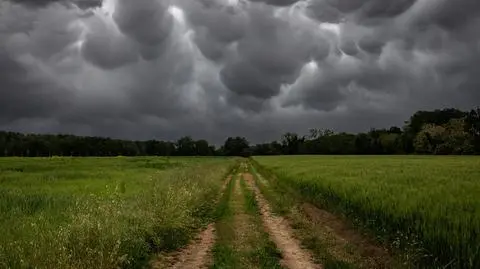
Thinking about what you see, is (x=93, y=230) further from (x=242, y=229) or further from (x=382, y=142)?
(x=382, y=142)

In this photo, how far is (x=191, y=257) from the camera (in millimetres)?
14125

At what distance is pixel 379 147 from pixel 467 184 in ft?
470

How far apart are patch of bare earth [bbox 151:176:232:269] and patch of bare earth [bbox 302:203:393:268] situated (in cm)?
375

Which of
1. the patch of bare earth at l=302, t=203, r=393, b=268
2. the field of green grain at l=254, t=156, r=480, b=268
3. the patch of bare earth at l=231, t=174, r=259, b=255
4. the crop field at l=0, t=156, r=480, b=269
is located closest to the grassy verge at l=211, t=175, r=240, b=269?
the crop field at l=0, t=156, r=480, b=269

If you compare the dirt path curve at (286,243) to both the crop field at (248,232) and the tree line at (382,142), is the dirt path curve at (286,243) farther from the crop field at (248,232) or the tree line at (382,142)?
the tree line at (382,142)

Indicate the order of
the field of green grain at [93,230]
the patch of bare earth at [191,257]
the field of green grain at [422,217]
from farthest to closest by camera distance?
the patch of bare earth at [191,257] < the field of green grain at [422,217] < the field of green grain at [93,230]

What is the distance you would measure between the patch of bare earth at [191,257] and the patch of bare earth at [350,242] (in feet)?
12.3

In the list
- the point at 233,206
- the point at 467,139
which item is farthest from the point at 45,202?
the point at 467,139

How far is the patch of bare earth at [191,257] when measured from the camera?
43.0ft

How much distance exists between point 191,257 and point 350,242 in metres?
5.70

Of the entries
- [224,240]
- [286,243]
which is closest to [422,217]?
[286,243]

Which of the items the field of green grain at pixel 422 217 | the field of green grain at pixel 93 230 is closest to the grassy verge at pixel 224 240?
the field of green grain at pixel 93 230

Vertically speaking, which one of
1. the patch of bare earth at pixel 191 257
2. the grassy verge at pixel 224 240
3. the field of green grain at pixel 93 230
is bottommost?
the patch of bare earth at pixel 191 257

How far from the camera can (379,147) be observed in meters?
161
